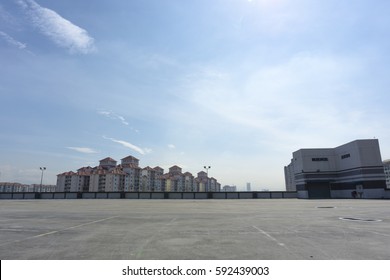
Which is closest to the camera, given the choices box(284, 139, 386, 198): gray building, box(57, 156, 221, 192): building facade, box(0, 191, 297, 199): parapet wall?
box(284, 139, 386, 198): gray building

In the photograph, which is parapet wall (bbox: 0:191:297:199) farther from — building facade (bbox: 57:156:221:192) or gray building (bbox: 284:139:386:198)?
building facade (bbox: 57:156:221:192)

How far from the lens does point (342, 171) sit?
213 feet

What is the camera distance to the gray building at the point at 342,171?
5709 cm

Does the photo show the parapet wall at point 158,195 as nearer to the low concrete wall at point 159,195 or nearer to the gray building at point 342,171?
the low concrete wall at point 159,195

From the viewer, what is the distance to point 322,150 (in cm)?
6869

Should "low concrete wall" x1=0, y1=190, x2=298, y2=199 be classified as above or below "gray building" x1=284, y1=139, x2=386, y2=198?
below

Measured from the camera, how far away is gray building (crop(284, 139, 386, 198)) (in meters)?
57.1

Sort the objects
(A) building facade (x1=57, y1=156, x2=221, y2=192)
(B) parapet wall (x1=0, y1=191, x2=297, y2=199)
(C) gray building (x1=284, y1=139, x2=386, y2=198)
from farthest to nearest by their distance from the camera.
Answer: (A) building facade (x1=57, y1=156, x2=221, y2=192) → (B) parapet wall (x1=0, y1=191, x2=297, y2=199) → (C) gray building (x1=284, y1=139, x2=386, y2=198)

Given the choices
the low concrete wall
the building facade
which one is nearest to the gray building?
the low concrete wall

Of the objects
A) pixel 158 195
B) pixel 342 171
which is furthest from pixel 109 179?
pixel 342 171

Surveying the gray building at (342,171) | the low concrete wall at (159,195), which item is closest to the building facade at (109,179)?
the low concrete wall at (159,195)
